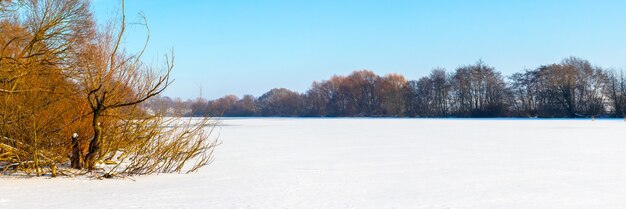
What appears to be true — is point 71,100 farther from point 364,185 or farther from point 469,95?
point 469,95

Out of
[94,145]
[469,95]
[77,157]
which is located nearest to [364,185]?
[94,145]

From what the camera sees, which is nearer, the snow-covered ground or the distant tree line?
the snow-covered ground

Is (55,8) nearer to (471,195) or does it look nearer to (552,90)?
(471,195)

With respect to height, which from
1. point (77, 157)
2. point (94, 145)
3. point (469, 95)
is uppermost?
point (469, 95)

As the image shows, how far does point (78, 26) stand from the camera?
742 cm

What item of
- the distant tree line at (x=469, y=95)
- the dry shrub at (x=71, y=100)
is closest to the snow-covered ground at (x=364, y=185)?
the dry shrub at (x=71, y=100)

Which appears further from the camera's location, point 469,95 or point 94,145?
point 469,95

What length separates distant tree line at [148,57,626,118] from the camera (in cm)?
4700

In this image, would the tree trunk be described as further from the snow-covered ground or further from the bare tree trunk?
the snow-covered ground

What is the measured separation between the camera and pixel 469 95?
58.3 meters

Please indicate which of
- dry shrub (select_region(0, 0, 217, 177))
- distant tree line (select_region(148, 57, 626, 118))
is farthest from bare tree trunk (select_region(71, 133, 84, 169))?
distant tree line (select_region(148, 57, 626, 118))

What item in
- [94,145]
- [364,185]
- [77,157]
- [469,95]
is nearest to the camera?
[364,185]

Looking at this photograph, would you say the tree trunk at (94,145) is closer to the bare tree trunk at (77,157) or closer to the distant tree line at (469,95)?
the bare tree trunk at (77,157)

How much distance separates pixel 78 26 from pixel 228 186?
3938 mm
